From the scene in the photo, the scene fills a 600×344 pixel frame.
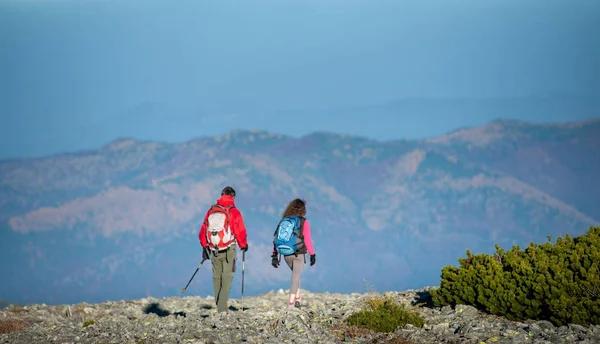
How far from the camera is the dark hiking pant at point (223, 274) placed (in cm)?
1784

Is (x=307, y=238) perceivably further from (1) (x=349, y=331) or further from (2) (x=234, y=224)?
(1) (x=349, y=331)

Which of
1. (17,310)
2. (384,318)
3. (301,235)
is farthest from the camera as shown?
(17,310)

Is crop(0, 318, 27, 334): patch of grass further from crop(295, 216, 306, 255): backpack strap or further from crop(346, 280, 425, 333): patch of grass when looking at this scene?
crop(346, 280, 425, 333): patch of grass

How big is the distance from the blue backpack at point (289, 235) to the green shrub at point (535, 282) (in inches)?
136

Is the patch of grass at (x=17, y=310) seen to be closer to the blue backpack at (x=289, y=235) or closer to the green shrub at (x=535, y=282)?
the blue backpack at (x=289, y=235)

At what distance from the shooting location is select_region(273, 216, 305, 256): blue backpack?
1762 cm

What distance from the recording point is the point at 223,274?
18.0 m

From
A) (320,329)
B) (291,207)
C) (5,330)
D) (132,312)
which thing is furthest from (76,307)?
(320,329)

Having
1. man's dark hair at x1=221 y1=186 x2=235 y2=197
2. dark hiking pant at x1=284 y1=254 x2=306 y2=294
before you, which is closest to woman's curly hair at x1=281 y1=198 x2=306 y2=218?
dark hiking pant at x1=284 y1=254 x2=306 y2=294

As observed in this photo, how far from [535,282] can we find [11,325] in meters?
12.7

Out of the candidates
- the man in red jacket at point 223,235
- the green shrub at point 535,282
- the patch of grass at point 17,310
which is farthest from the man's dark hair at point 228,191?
the patch of grass at point 17,310

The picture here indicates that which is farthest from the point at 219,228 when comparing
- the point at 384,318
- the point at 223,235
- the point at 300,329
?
the point at 384,318

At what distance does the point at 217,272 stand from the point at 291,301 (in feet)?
6.62

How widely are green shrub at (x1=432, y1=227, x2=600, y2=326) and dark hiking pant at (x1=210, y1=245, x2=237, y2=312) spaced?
16.1ft
